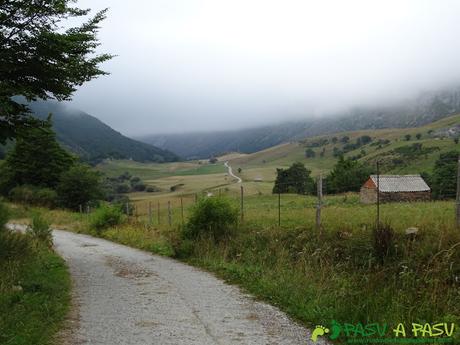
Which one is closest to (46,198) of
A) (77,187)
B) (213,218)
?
(77,187)

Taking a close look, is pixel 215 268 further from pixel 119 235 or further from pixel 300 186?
pixel 300 186

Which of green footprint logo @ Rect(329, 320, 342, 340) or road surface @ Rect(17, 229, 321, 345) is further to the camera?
road surface @ Rect(17, 229, 321, 345)

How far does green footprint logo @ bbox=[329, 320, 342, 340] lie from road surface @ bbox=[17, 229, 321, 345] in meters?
0.43

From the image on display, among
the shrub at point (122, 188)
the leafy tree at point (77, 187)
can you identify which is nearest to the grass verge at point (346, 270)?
the leafy tree at point (77, 187)

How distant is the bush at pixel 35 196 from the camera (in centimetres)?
5388

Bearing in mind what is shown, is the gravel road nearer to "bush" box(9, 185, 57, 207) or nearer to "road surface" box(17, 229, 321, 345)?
"road surface" box(17, 229, 321, 345)

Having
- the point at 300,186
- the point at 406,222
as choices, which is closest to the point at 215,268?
the point at 406,222

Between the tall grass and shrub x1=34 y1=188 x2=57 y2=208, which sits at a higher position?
the tall grass

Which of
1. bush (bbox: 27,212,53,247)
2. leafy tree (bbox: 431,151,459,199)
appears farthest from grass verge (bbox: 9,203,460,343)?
bush (bbox: 27,212,53,247)

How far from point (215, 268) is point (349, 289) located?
632 cm

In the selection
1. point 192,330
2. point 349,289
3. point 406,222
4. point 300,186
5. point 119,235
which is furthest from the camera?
point 300,186

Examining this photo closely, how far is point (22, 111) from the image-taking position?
44.0 ft

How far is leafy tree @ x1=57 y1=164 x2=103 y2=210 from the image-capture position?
54.2 metres

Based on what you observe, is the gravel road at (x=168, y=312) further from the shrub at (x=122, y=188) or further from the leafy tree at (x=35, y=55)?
the shrub at (x=122, y=188)
